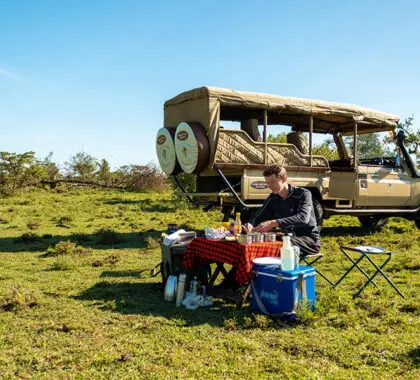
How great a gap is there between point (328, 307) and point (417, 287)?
1.82m

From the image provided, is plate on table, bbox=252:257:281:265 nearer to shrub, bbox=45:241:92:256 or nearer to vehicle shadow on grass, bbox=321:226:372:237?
shrub, bbox=45:241:92:256

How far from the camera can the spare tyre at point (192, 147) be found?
8320 millimetres

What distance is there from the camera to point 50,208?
17.0m

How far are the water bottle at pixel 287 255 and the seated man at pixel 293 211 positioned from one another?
0.59 meters

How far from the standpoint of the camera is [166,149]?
9398mm

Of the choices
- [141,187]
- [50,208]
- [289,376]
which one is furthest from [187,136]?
[141,187]

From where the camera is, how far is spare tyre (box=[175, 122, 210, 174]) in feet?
27.3

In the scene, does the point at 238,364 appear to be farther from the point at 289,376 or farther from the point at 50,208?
the point at 50,208

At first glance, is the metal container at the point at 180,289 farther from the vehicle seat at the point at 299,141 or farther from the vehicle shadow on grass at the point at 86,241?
the vehicle seat at the point at 299,141

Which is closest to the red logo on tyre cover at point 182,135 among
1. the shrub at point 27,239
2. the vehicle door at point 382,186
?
the shrub at point 27,239

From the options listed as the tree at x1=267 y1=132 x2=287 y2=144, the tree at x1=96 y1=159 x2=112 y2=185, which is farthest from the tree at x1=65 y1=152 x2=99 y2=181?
the tree at x1=267 y1=132 x2=287 y2=144

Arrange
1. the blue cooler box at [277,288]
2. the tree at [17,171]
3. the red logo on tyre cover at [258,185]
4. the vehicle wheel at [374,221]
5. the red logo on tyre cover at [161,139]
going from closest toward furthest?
the blue cooler box at [277,288], the red logo on tyre cover at [258,185], the red logo on tyre cover at [161,139], the vehicle wheel at [374,221], the tree at [17,171]

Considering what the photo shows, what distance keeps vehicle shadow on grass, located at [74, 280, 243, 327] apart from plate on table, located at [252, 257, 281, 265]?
58 centimetres

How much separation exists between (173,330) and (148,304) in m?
1.00
